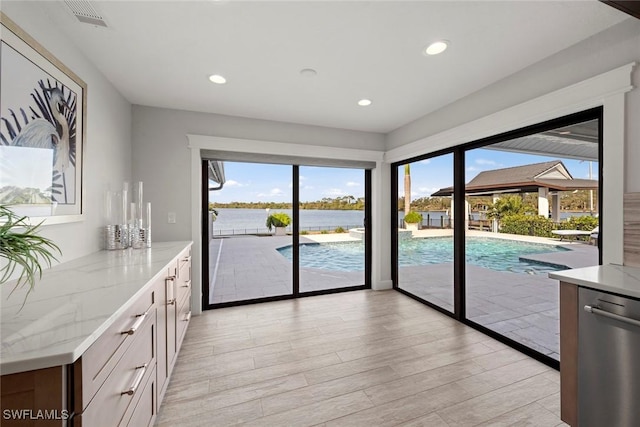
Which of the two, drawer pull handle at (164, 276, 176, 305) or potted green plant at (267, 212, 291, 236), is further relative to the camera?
potted green plant at (267, 212, 291, 236)

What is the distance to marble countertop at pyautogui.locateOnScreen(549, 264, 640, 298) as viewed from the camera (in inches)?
50.4

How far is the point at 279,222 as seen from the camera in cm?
388

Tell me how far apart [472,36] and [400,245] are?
291 centimetres

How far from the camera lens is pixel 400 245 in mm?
4203

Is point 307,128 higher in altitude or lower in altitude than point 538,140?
higher

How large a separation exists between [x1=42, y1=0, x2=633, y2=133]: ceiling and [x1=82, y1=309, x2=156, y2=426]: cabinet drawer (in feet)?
6.02

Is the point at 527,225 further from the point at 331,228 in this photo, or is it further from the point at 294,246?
the point at 294,246

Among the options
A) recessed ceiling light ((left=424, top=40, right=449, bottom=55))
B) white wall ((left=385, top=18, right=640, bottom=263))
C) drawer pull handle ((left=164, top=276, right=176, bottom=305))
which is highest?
recessed ceiling light ((left=424, top=40, right=449, bottom=55))

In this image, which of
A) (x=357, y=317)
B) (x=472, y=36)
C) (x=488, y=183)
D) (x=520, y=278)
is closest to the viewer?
(x=472, y=36)

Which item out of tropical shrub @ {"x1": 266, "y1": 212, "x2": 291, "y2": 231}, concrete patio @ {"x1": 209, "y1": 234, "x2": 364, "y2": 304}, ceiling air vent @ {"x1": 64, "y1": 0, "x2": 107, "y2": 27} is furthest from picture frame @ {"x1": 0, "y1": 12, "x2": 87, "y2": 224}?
tropical shrub @ {"x1": 266, "y1": 212, "x2": 291, "y2": 231}

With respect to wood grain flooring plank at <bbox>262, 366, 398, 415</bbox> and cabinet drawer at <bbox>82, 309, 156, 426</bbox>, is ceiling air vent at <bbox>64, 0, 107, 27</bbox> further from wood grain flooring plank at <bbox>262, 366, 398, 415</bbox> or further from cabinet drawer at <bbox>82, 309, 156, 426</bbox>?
wood grain flooring plank at <bbox>262, 366, 398, 415</bbox>

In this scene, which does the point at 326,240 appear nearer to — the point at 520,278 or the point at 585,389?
the point at 520,278

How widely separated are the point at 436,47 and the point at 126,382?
2709 mm

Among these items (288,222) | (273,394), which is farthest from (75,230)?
(288,222)
